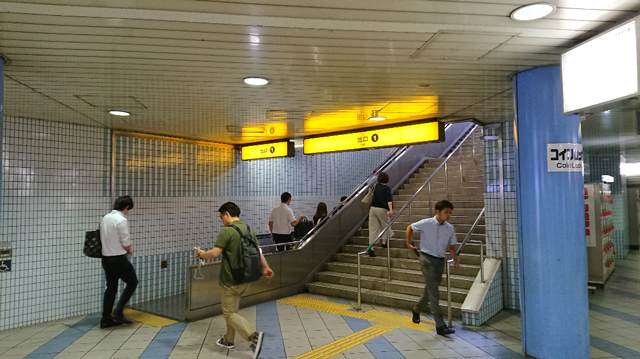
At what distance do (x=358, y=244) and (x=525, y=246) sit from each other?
17.2ft

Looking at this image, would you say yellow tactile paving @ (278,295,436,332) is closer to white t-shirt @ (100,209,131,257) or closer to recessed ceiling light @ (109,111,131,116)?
white t-shirt @ (100,209,131,257)

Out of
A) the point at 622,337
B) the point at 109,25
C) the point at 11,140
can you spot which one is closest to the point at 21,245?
the point at 11,140

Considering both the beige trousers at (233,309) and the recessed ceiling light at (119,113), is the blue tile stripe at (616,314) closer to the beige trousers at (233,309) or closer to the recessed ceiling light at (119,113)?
the beige trousers at (233,309)

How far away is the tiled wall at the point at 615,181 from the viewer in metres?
12.8

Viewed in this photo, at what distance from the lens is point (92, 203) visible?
7.08m

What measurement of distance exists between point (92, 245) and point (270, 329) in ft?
9.33

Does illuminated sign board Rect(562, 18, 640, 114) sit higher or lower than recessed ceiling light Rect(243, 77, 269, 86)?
lower

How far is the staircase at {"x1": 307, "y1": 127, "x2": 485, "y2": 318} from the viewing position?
691 centimetres

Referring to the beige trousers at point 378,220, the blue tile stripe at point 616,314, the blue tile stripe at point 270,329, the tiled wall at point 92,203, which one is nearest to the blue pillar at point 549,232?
the blue tile stripe at point 270,329

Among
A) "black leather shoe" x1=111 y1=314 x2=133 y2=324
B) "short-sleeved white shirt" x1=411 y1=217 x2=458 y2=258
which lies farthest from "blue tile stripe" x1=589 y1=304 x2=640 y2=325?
"black leather shoe" x1=111 y1=314 x2=133 y2=324

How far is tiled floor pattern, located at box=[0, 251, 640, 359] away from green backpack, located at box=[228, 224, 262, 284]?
3.02 feet

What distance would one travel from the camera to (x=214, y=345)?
5109 mm

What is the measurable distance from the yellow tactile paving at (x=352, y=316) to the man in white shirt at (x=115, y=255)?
2.69 metres

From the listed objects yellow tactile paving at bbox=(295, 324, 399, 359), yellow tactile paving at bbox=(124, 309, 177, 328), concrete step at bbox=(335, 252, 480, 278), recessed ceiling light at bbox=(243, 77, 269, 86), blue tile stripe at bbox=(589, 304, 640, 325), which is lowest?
blue tile stripe at bbox=(589, 304, 640, 325)
